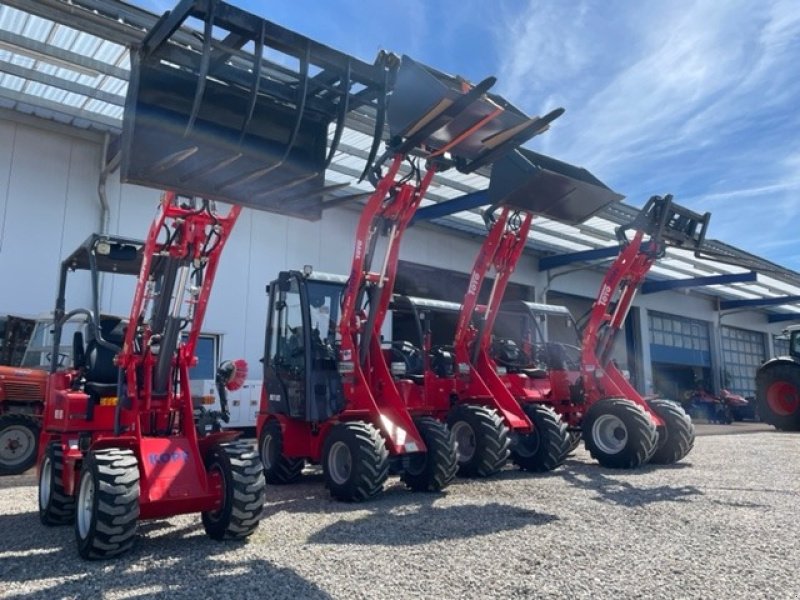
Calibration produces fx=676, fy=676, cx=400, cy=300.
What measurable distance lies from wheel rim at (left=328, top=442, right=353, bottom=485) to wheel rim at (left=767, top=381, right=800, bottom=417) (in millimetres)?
14546

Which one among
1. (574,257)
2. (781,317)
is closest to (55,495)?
(574,257)

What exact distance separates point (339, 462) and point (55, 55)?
8.52m

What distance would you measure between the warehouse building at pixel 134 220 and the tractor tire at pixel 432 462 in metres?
3.01

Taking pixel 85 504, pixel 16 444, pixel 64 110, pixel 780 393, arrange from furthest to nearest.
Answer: pixel 780 393
pixel 64 110
pixel 16 444
pixel 85 504

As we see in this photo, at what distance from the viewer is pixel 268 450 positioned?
362 inches

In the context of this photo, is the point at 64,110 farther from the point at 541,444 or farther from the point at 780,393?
the point at 780,393

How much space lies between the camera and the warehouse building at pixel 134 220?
11.1 metres

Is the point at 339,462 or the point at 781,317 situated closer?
the point at 339,462

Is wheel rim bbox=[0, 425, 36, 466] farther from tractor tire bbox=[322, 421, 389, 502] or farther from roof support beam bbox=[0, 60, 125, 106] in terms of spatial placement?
roof support beam bbox=[0, 60, 125, 106]

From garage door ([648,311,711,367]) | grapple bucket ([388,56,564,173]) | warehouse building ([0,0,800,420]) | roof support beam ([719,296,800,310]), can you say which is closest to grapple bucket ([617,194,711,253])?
warehouse building ([0,0,800,420])

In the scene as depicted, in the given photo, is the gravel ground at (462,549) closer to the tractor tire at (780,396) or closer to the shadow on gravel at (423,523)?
the shadow on gravel at (423,523)

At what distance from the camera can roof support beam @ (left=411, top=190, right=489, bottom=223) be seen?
56.0ft

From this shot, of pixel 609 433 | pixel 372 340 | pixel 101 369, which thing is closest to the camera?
pixel 101 369

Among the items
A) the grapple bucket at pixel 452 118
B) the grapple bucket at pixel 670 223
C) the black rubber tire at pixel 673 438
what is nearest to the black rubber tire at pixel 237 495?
the grapple bucket at pixel 452 118
